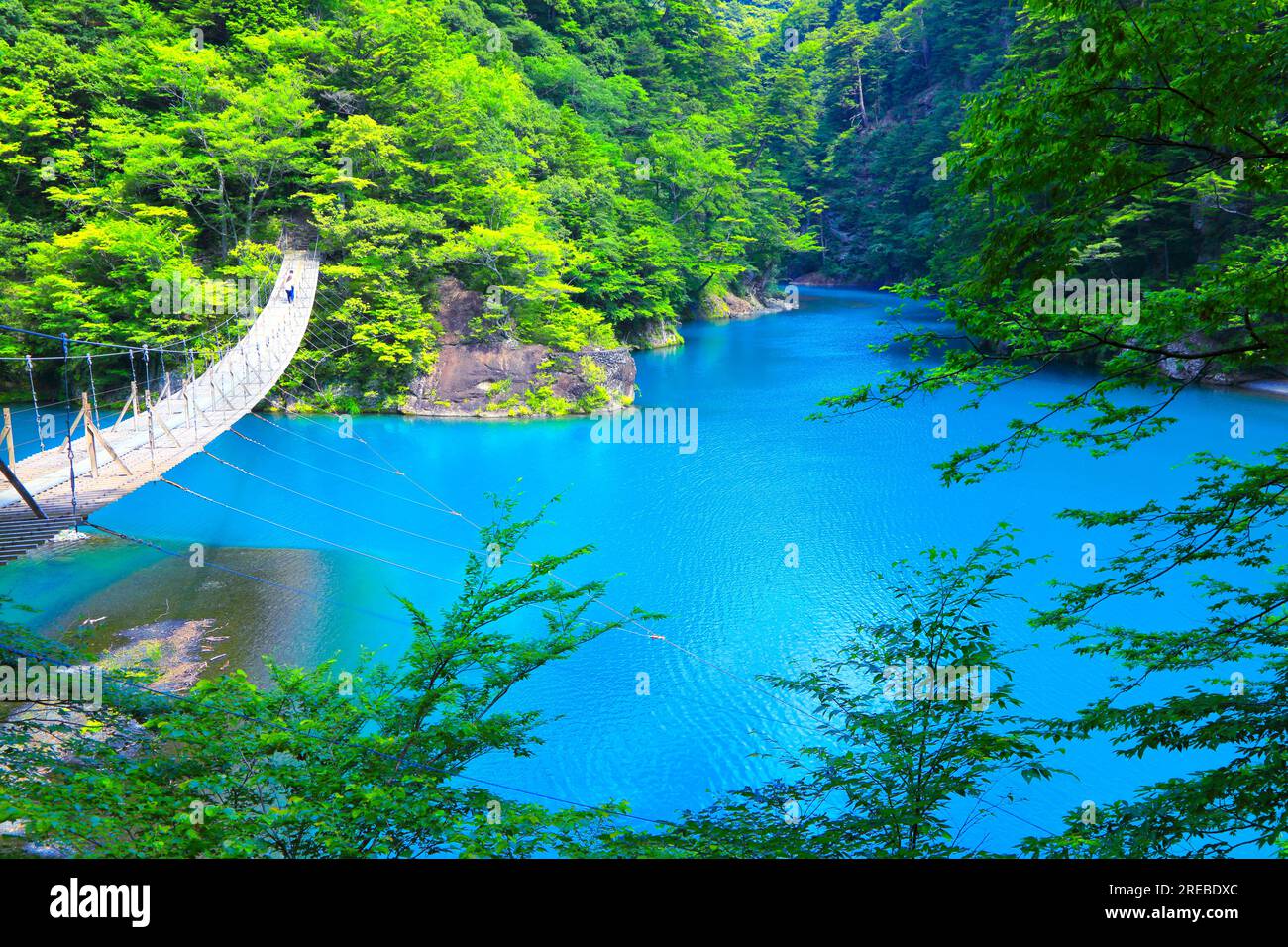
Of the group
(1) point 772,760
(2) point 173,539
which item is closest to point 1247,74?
(1) point 772,760

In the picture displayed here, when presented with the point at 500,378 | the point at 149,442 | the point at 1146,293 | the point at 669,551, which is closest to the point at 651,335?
the point at 500,378

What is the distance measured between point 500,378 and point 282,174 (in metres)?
6.33

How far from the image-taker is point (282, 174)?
643 inches

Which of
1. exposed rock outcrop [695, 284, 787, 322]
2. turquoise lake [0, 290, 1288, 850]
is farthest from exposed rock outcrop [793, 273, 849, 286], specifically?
turquoise lake [0, 290, 1288, 850]

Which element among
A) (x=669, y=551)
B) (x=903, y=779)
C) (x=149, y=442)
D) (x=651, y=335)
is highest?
(x=651, y=335)

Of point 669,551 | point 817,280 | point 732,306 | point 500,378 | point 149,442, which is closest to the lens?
point 149,442

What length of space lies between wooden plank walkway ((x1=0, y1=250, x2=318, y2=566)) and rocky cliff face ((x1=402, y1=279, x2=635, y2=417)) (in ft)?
9.33

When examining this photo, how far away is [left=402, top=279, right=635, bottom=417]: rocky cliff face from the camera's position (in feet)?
52.6

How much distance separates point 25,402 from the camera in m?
16.0

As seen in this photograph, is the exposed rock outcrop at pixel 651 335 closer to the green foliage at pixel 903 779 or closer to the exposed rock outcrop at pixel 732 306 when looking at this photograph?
the exposed rock outcrop at pixel 732 306

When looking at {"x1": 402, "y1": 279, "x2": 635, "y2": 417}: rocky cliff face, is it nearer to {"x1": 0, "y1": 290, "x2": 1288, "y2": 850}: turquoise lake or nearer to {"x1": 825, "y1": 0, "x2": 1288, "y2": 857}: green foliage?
{"x1": 0, "y1": 290, "x2": 1288, "y2": 850}: turquoise lake

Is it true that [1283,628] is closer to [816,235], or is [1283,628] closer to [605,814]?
[605,814]

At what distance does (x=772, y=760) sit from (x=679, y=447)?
8633 millimetres

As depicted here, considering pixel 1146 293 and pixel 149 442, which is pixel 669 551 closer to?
pixel 149 442
